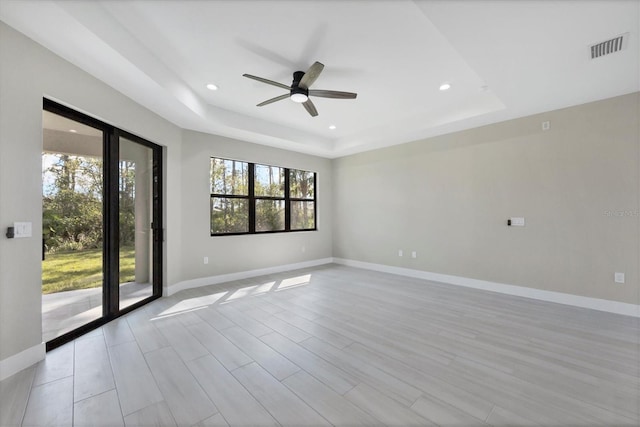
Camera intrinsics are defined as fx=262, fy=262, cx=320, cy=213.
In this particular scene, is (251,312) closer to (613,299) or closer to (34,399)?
(34,399)

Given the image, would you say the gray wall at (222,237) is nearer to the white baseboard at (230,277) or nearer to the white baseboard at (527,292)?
the white baseboard at (230,277)

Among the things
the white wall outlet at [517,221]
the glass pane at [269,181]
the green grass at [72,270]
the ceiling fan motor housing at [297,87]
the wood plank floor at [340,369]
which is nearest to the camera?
the wood plank floor at [340,369]

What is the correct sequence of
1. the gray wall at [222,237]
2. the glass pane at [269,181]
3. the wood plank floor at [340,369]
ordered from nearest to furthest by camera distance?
the wood plank floor at [340,369], the gray wall at [222,237], the glass pane at [269,181]

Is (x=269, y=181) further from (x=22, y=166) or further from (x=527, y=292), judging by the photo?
(x=527, y=292)

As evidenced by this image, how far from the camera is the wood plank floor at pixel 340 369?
1570 mm

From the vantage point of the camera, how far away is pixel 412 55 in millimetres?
2742

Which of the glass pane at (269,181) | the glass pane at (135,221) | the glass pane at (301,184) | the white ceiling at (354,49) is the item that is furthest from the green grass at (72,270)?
the glass pane at (301,184)

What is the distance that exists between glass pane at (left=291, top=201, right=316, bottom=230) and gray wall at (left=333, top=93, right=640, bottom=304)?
61.1 inches

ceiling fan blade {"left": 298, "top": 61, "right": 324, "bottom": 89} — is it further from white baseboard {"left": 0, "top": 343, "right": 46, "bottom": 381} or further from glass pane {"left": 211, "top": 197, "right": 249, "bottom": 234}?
white baseboard {"left": 0, "top": 343, "right": 46, "bottom": 381}

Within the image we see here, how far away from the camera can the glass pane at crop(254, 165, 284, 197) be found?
17.5 feet

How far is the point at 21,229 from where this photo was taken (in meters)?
2.04

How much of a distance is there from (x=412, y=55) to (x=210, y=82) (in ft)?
7.97

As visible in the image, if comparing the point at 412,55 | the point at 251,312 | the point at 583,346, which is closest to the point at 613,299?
the point at 583,346

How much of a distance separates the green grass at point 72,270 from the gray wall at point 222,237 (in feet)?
4.19
